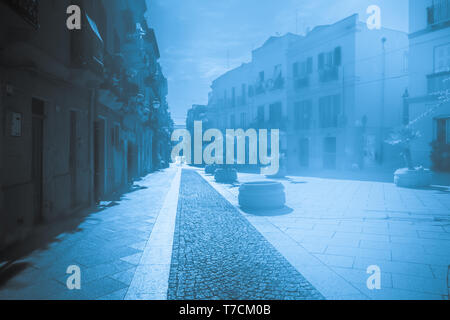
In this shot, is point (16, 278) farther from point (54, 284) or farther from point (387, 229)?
point (387, 229)

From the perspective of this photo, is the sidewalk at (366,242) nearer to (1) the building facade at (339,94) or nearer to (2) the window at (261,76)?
(1) the building facade at (339,94)

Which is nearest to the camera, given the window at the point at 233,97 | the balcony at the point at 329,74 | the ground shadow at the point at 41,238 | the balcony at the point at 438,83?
the ground shadow at the point at 41,238

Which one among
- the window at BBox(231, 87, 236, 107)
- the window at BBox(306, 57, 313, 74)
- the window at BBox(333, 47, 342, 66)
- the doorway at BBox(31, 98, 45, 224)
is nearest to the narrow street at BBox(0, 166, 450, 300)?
the doorway at BBox(31, 98, 45, 224)

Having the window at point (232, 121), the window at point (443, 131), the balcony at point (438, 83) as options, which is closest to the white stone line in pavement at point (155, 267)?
the window at point (443, 131)

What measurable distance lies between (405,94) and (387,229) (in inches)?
746

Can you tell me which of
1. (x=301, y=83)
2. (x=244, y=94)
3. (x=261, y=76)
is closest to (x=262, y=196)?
(x=301, y=83)

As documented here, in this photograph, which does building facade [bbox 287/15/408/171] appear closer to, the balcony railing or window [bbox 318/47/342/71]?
window [bbox 318/47/342/71]

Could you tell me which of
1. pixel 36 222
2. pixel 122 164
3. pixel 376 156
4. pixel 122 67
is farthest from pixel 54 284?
pixel 376 156

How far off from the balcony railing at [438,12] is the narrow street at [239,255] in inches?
550

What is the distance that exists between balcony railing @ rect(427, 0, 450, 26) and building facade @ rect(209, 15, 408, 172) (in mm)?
4358

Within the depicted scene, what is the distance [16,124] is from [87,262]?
2784 millimetres

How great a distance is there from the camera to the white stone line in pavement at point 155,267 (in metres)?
3.23

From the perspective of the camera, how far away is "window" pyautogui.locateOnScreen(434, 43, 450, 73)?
54.0 feet

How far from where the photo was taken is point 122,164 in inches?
558
